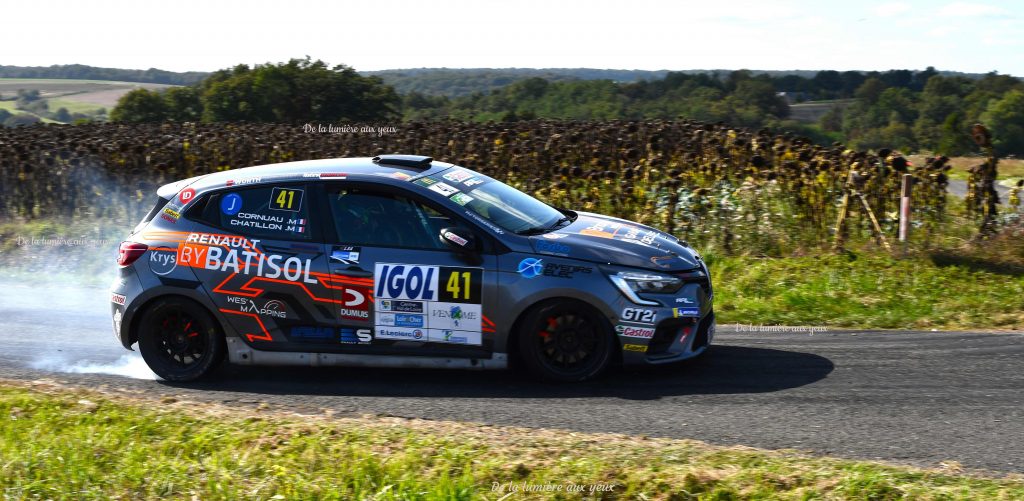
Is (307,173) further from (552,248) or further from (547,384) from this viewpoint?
(547,384)

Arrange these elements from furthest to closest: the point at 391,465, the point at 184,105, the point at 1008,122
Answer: the point at 184,105, the point at 1008,122, the point at 391,465

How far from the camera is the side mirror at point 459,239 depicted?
24.0 ft

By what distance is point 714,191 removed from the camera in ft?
42.1

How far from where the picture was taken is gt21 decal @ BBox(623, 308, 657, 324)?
7191 mm

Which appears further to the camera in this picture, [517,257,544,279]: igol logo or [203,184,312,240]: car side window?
[203,184,312,240]: car side window

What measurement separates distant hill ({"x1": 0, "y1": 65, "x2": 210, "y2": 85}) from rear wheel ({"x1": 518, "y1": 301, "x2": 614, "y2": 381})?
116 ft

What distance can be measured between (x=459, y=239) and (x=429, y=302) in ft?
1.74

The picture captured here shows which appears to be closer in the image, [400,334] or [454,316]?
[454,316]

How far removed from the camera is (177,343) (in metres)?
8.03

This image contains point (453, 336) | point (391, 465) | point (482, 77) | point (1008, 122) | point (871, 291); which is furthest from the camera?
point (482, 77)

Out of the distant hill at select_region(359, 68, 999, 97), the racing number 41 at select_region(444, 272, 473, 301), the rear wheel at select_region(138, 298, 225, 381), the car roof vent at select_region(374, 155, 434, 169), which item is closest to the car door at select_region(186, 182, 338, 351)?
the rear wheel at select_region(138, 298, 225, 381)

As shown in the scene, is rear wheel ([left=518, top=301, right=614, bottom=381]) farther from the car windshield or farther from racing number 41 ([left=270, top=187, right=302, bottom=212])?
racing number 41 ([left=270, top=187, right=302, bottom=212])

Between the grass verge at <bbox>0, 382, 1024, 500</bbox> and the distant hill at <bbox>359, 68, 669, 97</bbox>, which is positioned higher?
the distant hill at <bbox>359, 68, 669, 97</bbox>

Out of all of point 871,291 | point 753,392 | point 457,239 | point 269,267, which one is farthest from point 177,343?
point 871,291
